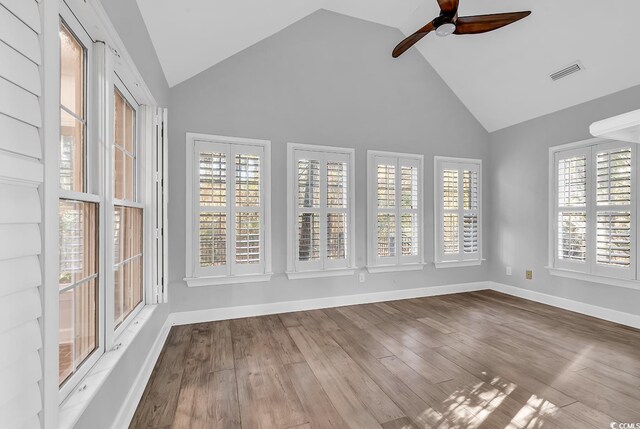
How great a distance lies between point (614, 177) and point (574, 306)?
1600 millimetres

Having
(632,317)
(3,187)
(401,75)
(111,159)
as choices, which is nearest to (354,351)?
(111,159)

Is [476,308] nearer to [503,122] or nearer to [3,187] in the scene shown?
[503,122]

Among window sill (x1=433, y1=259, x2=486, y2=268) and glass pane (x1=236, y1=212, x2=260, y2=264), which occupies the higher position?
glass pane (x1=236, y1=212, x2=260, y2=264)

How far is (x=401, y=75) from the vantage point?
13.4 ft

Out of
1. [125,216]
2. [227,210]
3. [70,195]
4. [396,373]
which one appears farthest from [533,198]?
[70,195]

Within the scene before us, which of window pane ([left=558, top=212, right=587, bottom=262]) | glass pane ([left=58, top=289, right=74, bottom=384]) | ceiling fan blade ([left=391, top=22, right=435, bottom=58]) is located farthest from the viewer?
window pane ([left=558, top=212, right=587, bottom=262])

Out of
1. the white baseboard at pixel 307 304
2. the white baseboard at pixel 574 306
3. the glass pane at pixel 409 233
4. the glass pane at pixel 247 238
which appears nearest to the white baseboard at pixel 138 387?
the white baseboard at pixel 307 304

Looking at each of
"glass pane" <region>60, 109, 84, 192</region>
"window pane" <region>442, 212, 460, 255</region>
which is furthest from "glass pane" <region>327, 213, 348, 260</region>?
"glass pane" <region>60, 109, 84, 192</region>

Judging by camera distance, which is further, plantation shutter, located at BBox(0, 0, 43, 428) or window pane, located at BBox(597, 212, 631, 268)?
window pane, located at BBox(597, 212, 631, 268)

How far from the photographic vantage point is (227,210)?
3.34 m

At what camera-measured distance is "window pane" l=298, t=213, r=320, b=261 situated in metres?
3.63

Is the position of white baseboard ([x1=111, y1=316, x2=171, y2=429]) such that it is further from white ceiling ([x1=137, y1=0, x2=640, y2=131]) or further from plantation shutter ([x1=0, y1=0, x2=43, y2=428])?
white ceiling ([x1=137, y1=0, x2=640, y2=131])

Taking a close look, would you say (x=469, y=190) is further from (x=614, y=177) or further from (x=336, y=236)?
(x=336, y=236)

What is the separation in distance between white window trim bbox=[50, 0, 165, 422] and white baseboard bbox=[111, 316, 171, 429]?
1.01 feet
